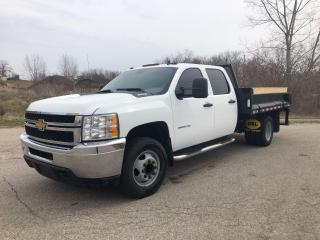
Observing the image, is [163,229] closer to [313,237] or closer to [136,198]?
[136,198]

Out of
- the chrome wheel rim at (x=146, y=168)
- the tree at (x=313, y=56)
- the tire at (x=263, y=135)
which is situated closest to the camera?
the chrome wheel rim at (x=146, y=168)

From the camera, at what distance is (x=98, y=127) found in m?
3.90

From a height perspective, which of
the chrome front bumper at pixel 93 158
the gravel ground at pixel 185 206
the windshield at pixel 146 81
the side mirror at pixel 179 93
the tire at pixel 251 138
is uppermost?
the windshield at pixel 146 81

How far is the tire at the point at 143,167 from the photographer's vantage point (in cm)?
425

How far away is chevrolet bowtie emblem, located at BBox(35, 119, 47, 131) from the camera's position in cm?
428

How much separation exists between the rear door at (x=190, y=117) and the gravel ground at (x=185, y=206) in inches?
27.3

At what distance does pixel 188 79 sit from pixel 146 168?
6.19 feet

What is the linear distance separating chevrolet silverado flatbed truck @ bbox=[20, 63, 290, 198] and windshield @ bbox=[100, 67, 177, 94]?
2 centimetres

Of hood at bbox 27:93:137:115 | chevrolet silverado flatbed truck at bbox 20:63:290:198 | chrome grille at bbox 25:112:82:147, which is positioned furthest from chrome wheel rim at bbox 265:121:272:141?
chrome grille at bbox 25:112:82:147

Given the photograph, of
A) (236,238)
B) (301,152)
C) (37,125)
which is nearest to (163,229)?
(236,238)

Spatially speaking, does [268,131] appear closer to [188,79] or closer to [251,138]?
[251,138]

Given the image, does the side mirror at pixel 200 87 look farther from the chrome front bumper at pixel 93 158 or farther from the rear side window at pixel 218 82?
the chrome front bumper at pixel 93 158

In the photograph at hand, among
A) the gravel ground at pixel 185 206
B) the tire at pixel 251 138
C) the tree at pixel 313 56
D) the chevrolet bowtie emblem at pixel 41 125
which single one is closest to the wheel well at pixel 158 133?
the gravel ground at pixel 185 206

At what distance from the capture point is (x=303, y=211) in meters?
3.99
